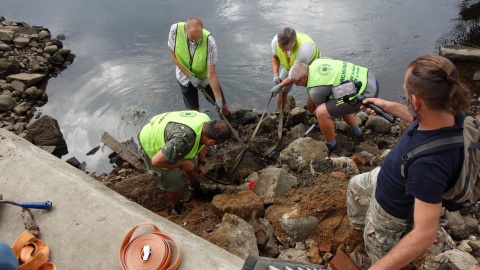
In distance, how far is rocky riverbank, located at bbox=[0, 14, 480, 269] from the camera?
319 centimetres

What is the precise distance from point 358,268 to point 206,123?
6.02 feet

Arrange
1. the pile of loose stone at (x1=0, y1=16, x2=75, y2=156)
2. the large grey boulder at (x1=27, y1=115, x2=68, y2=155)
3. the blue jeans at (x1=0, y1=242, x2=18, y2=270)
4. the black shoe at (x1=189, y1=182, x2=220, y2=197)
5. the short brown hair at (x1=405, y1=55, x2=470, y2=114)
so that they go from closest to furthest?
the short brown hair at (x1=405, y1=55, x2=470, y2=114)
the blue jeans at (x1=0, y1=242, x2=18, y2=270)
the black shoe at (x1=189, y1=182, x2=220, y2=197)
the large grey boulder at (x1=27, y1=115, x2=68, y2=155)
the pile of loose stone at (x1=0, y1=16, x2=75, y2=156)

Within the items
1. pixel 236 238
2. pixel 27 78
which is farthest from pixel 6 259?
pixel 27 78

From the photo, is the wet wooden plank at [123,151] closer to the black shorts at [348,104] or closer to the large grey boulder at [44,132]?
the large grey boulder at [44,132]

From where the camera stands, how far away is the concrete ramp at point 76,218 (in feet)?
9.25

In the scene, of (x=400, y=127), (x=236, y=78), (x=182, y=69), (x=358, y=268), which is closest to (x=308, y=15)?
(x=236, y=78)

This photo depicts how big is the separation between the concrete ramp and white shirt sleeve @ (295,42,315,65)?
2.80 metres

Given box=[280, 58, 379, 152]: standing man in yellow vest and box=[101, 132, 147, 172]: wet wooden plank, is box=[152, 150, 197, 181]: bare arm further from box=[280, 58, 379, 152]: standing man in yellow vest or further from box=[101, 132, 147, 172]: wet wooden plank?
box=[101, 132, 147, 172]: wet wooden plank

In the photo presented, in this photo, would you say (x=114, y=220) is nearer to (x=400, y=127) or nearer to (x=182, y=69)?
(x=182, y=69)

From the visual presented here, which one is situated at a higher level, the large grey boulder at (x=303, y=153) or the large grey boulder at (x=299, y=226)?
the large grey boulder at (x=299, y=226)

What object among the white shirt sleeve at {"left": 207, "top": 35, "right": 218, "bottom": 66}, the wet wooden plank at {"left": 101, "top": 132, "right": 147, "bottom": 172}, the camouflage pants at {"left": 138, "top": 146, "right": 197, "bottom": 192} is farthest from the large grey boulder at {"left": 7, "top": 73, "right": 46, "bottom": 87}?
the camouflage pants at {"left": 138, "top": 146, "right": 197, "bottom": 192}

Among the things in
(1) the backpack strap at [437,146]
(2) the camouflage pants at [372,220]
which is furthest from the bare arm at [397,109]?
(1) the backpack strap at [437,146]

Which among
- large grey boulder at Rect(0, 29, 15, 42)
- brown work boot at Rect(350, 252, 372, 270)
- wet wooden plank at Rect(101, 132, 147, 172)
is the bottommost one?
wet wooden plank at Rect(101, 132, 147, 172)

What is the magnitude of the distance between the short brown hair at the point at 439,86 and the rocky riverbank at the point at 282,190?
A: 1.60 meters
